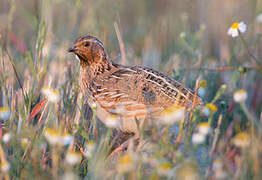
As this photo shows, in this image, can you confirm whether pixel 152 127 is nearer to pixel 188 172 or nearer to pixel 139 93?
pixel 188 172

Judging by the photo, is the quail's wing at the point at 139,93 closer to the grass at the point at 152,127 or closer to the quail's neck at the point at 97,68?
the grass at the point at 152,127

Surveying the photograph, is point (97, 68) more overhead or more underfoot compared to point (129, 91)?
more overhead

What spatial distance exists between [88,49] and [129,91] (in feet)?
2.90

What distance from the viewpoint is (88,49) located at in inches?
178

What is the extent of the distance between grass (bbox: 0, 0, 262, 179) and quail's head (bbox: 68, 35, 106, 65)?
0.27 m

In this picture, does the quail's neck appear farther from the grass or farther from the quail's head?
the grass

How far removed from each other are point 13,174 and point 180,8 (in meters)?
6.90

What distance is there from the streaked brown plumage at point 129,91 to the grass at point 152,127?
0.18 m

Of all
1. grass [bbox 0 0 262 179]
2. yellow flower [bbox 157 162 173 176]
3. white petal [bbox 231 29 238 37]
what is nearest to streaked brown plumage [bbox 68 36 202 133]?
grass [bbox 0 0 262 179]

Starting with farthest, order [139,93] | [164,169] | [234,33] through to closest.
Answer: [234,33], [139,93], [164,169]

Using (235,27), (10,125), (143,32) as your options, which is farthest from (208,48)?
(10,125)

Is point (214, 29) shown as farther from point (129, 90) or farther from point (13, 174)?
point (13, 174)

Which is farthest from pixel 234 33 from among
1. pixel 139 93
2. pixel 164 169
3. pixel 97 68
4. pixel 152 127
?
pixel 164 169

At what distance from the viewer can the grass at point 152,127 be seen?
272cm
